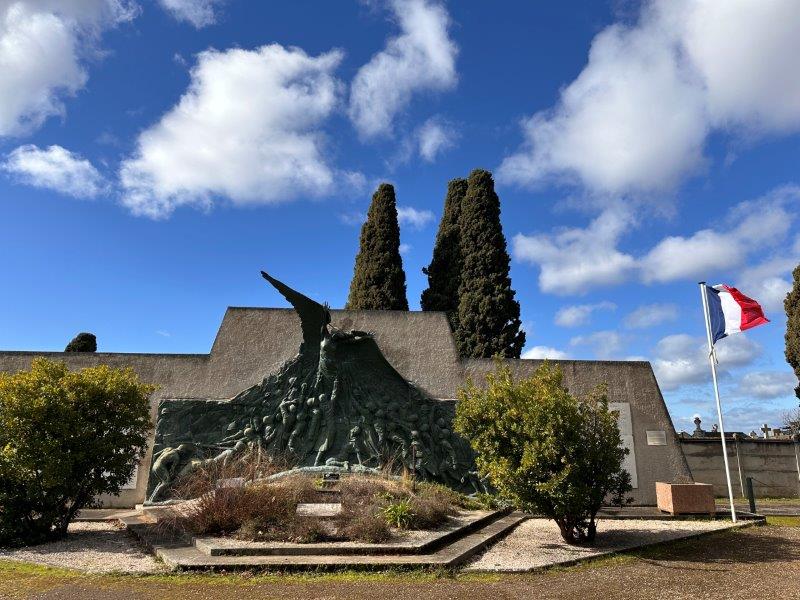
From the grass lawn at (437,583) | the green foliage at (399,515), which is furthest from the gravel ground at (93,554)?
the green foliage at (399,515)

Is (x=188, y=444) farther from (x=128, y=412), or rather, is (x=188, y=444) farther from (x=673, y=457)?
(x=673, y=457)

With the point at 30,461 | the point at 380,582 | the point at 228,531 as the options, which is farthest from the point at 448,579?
the point at 30,461

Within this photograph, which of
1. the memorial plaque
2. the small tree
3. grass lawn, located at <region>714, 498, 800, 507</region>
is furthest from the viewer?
grass lawn, located at <region>714, 498, 800, 507</region>

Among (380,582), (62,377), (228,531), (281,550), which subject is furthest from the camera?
(62,377)

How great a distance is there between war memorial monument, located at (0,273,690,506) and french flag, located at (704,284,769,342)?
8.37ft

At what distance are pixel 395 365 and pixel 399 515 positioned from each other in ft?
18.3

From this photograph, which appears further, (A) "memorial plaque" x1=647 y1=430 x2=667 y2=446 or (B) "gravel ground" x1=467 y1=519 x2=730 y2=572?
(A) "memorial plaque" x1=647 y1=430 x2=667 y2=446

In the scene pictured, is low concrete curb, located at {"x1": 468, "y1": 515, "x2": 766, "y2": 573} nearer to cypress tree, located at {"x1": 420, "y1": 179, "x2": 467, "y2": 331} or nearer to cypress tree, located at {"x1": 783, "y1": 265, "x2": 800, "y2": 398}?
cypress tree, located at {"x1": 783, "y1": 265, "x2": 800, "y2": 398}

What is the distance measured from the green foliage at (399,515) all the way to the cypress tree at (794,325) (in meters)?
18.3

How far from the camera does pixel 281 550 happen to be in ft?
25.1

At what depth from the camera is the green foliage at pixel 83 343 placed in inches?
826

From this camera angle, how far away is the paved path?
6395mm

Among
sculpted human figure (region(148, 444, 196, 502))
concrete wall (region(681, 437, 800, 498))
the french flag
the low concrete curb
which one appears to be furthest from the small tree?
concrete wall (region(681, 437, 800, 498))

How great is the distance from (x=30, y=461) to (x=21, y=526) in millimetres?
1111
